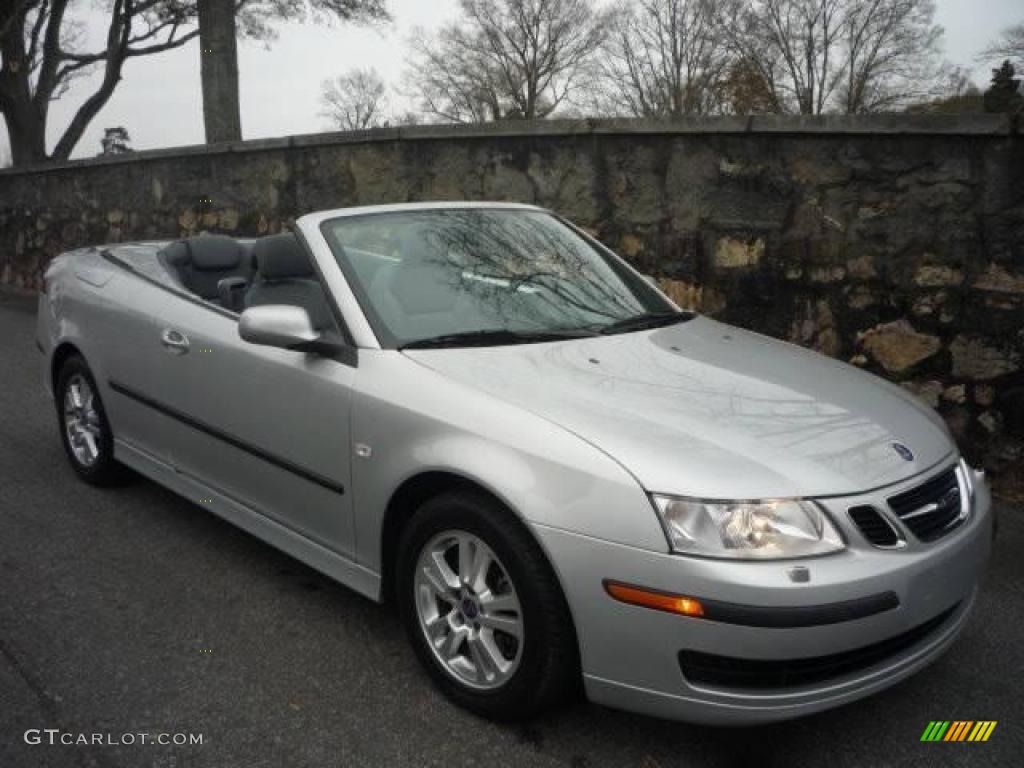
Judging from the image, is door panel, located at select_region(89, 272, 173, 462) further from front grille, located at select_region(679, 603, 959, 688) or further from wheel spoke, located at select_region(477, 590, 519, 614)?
front grille, located at select_region(679, 603, 959, 688)

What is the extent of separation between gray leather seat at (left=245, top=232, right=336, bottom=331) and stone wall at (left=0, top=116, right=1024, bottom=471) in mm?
2893

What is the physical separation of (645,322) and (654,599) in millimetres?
1472

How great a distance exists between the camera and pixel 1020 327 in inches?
193

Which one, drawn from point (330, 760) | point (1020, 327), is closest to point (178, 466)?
point (330, 760)

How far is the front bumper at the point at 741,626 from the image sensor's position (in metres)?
2.28

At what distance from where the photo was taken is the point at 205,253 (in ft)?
15.4

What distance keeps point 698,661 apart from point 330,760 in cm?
100

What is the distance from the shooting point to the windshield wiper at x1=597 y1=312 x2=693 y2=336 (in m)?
3.44

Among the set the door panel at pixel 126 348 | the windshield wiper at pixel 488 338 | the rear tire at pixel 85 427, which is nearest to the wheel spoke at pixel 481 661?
the windshield wiper at pixel 488 338

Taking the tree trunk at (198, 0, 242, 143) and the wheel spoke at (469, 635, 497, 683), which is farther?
the tree trunk at (198, 0, 242, 143)

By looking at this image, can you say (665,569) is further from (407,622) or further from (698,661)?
(407,622)

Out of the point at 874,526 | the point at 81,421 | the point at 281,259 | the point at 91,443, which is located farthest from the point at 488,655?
the point at 81,421

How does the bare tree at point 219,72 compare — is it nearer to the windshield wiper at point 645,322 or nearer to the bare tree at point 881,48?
the windshield wiper at point 645,322

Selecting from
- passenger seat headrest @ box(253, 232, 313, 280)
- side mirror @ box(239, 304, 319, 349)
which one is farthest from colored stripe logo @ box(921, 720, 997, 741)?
passenger seat headrest @ box(253, 232, 313, 280)
